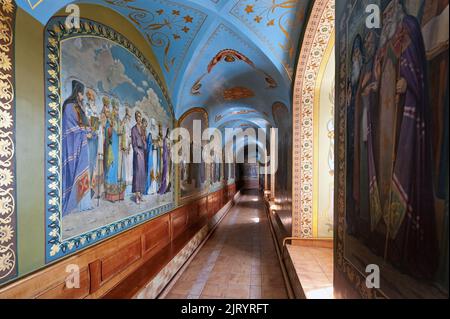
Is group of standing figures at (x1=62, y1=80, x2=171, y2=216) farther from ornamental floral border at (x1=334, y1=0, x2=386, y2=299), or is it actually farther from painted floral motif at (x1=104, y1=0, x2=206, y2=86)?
ornamental floral border at (x1=334, y1=0, x2=386, y2=299)

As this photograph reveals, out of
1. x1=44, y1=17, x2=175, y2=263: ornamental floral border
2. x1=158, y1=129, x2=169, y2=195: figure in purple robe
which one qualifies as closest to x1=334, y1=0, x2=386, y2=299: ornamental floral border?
x1=44, y1=17, x2=175, y2=263: ornamental floral border

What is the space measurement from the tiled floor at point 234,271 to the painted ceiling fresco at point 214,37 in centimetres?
408

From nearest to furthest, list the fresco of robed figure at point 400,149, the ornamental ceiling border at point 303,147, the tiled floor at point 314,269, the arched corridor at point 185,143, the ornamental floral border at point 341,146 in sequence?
the fresco of robed figure at point 400,149
the arched corridor at point 185,143
the ornamental floral border at point 341,146
the tiled floor at point 314,269
the ornamental ceiling border at point 303,147

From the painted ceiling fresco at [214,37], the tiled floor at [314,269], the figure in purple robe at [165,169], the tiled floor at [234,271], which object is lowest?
the tiled floor at [234,271]

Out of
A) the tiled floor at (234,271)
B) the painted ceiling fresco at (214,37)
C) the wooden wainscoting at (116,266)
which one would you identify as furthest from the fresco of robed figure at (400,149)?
the wooden wainscoting at (116,266)

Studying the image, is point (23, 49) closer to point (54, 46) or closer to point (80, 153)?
point (54, 46)

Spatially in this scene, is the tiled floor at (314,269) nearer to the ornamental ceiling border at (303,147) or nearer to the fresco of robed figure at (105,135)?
the ornamental ceiling border at (303,147)

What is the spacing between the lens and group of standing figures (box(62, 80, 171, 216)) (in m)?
2.40

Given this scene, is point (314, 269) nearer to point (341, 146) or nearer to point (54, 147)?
point (341, 146)

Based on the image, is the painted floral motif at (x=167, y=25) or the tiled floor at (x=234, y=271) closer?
the painted floral motif at (x=167, y=25)

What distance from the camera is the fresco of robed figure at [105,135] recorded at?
2400 mm

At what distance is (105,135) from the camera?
2.92 m

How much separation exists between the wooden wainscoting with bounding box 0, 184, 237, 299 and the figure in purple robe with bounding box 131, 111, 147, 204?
2.38 feet

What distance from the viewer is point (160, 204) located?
15.0 feet
